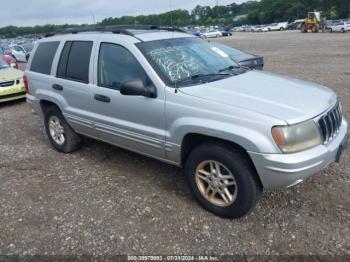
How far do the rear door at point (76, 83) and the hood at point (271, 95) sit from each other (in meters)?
1.61

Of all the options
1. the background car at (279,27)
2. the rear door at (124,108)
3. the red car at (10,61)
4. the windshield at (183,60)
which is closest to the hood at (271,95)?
the windshield at (183,60)

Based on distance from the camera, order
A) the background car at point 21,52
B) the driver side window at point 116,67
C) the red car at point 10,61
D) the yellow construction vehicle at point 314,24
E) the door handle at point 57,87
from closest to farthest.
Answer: the driver side window at point 116,67 → the door handle at point 57,87 → the red car at point 10,61 → the background car at point 21,52 → the yellow construction vehicle at point 314,24

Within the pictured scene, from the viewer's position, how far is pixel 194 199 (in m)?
3.91

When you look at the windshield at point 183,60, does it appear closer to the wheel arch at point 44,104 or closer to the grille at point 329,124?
the grille at point 329,124

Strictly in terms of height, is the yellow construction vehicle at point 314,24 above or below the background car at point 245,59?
below

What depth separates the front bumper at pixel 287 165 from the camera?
296 centimetres

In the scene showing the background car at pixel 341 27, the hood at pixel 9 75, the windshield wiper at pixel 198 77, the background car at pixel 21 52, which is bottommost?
the background car at pixel 341 27

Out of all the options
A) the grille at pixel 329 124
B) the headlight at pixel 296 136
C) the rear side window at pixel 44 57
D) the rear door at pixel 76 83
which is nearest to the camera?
the headlight at pixel 296 136

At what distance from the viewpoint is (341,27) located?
43.1m

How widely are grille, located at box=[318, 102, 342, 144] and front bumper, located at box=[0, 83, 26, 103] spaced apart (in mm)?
8405

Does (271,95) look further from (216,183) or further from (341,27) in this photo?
(341,27)

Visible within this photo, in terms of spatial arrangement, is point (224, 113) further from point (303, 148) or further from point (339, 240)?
point (339, 240)

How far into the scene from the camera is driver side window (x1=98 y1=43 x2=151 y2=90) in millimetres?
3905

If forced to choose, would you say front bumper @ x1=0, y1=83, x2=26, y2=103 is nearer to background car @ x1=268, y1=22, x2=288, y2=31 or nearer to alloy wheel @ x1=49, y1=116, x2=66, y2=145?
alloy wheel @ x1=49, y1=116, x2=66, y2=145
